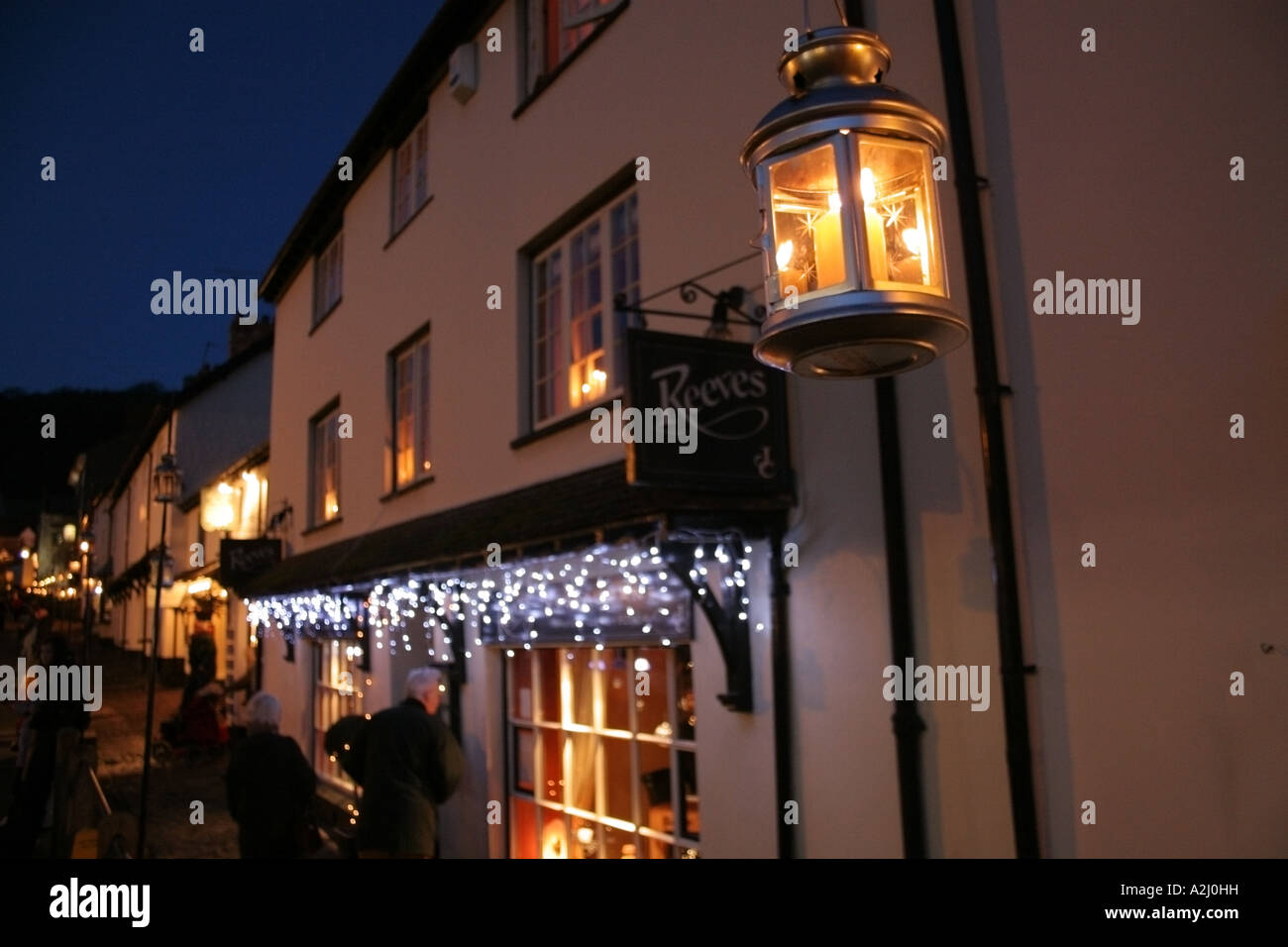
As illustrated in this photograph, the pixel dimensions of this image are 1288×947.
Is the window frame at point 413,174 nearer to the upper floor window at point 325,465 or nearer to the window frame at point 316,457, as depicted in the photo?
the window frame at point 316,457

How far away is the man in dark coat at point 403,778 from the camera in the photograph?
5.85 m

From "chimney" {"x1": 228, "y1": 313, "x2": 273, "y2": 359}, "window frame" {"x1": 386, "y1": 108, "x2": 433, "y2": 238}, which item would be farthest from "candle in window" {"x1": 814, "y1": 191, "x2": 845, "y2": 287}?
"chimney" {"x1": 228, "y1": 313, "x2": 273, "y2": 359}

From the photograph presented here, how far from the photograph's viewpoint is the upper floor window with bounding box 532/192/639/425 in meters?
7.24

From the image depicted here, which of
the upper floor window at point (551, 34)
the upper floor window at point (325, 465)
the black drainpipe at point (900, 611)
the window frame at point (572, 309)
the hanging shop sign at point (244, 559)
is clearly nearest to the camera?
the black drainpipe at point (900, 611)

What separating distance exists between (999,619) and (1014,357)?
1.16 metres

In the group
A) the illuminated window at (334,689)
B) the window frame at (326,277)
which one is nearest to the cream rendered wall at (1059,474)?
the illuminated window at (334,689)

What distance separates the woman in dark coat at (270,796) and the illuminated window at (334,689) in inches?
213

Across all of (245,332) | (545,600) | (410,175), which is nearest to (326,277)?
(410,175)

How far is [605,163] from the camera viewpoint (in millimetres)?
7371

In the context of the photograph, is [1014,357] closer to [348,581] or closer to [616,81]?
[616,81]

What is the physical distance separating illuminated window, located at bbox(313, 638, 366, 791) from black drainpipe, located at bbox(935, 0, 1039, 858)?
879cm

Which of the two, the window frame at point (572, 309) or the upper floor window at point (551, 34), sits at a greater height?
the upper floor window at point (551, 34)
